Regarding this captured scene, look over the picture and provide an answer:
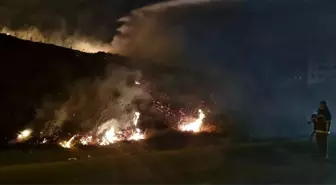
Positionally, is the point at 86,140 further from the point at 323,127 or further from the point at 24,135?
the point at 323,127

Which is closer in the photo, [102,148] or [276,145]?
[102,148]

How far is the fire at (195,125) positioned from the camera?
14833 millimetres

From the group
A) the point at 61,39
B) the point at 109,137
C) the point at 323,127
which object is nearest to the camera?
the point at 109,137

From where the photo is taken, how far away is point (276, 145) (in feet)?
48.7

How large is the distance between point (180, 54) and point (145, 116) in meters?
7.07

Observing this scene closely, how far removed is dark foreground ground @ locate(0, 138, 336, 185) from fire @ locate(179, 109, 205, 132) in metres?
1.66

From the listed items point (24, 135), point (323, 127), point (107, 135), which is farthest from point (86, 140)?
point (323, 127)

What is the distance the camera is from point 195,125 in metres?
15.4

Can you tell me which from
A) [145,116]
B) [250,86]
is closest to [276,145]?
[145,116]

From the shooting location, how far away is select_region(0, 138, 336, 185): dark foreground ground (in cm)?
921

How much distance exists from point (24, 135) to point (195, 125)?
615 centimetres

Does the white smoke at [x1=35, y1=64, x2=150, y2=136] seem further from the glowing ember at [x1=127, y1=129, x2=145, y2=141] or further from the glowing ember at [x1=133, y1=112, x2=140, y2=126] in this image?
the glowing ember at [x1=127, y1=129, x2=145, y2=141]

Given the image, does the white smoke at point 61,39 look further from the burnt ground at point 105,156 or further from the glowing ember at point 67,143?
the glowing ember at point 67,143

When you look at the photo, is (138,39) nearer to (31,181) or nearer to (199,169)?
(199,169)
